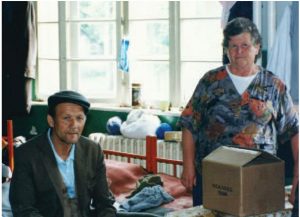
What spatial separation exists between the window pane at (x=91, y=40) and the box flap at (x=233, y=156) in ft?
11.1

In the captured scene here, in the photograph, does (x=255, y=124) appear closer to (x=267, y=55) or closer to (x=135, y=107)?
(x=267, y=55)

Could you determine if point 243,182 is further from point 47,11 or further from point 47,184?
point 47,11

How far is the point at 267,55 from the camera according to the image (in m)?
3.94

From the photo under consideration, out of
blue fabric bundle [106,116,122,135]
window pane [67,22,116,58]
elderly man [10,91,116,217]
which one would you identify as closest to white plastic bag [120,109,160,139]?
blue fabric bundle [106,116,122,135]

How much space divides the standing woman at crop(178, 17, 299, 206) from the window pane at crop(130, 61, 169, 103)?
2.58 m

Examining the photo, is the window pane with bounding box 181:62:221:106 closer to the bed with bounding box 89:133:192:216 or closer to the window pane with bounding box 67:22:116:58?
the window pane with bounding box 67:22:116:58

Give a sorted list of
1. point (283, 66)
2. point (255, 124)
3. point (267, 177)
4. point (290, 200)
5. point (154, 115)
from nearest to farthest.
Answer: point (267, 177) → point (290, 200) → point (255, 124) → point (283, 66) → point (154, 115)

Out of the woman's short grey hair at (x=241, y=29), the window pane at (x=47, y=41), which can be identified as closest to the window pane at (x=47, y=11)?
the window pane at (x=47, y=41)

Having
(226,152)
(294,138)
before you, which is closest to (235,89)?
(294,138)

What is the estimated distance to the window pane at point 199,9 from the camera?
4902 mm

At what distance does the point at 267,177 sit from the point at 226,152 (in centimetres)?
16

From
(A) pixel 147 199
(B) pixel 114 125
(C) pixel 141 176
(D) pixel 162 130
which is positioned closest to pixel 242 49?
(A) pixel 147 199

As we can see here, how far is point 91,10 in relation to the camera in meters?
5.45

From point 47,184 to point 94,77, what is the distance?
333 centimetres
